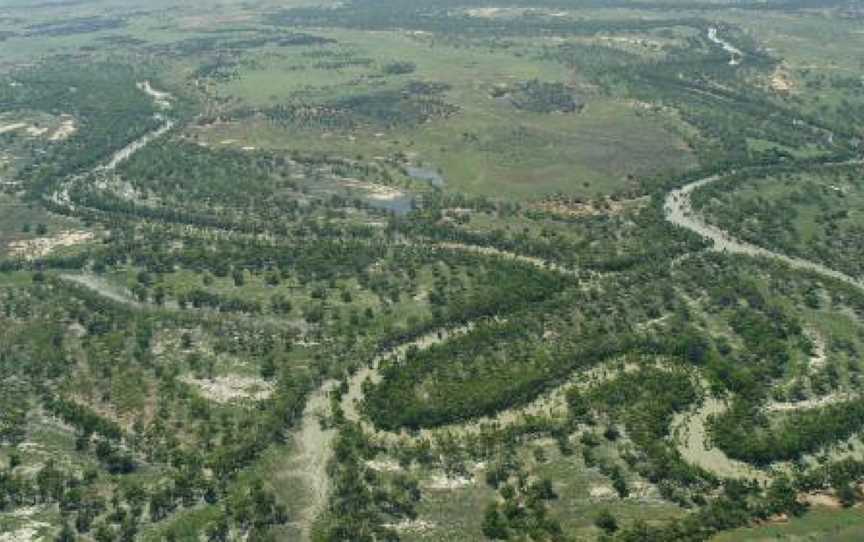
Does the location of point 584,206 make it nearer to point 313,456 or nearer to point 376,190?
point 376,190

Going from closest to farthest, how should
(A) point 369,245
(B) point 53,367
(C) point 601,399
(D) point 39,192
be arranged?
1. (C) point 601,399
2. (B) point 53,367
3. (A) point 369,245
4. (D) point 39,192

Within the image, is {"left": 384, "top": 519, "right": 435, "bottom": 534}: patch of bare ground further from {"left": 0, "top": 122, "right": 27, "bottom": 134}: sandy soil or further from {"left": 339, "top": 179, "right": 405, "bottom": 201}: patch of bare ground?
{"left": 0, "top": 122, "right": 27, "bottom": 134}: sandy soil

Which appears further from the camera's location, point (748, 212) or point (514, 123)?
point (514, 123)

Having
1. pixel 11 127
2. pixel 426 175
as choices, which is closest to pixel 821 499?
pixel 426 175

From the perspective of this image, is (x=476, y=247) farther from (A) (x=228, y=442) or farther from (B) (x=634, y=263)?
(A) (x=228, y=442)

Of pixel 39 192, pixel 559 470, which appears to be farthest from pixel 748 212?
pixel 39 192

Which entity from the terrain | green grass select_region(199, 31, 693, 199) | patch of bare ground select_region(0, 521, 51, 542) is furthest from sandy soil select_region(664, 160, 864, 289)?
patch of bare ground select_region(0, 521, 51, 542)
